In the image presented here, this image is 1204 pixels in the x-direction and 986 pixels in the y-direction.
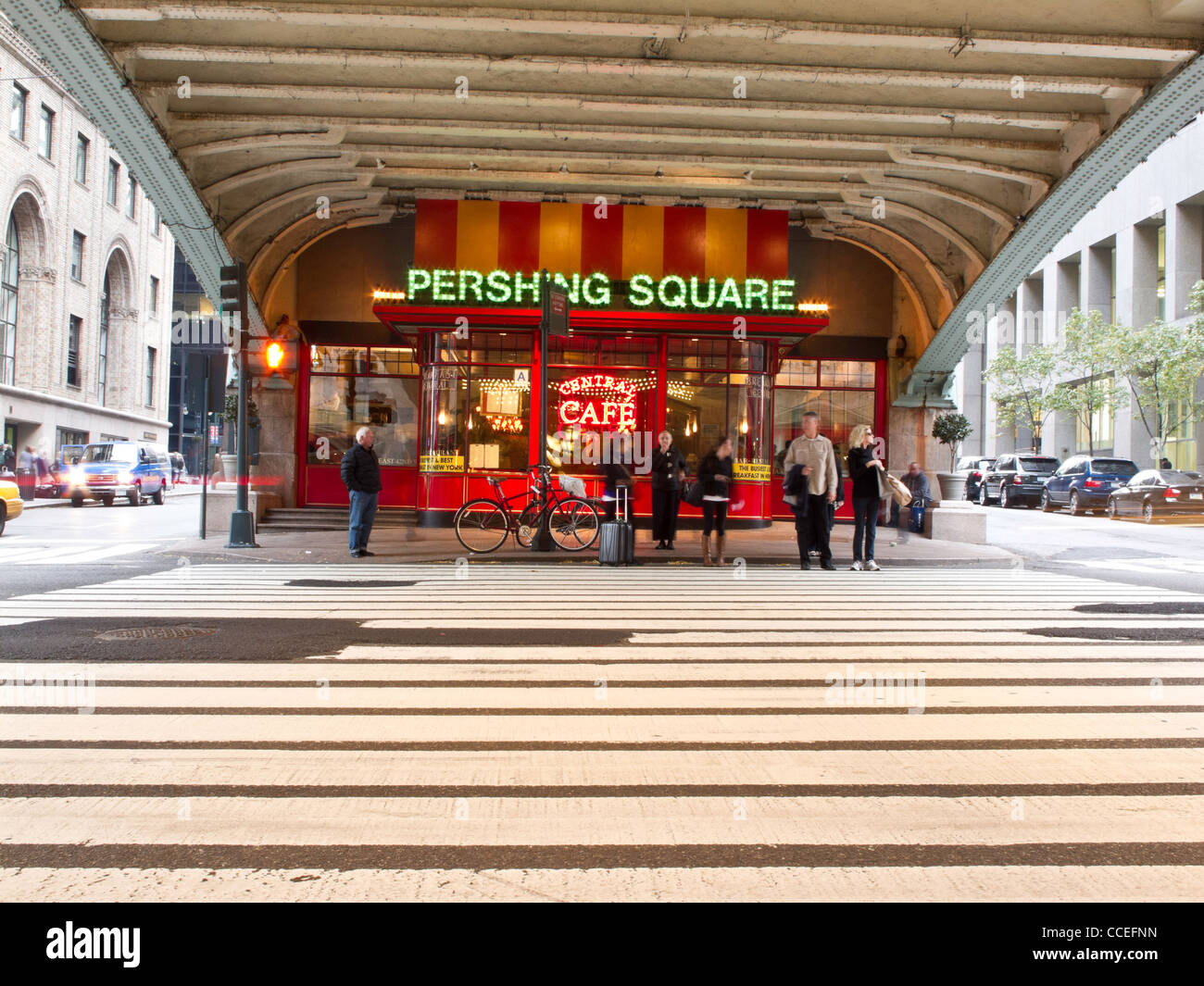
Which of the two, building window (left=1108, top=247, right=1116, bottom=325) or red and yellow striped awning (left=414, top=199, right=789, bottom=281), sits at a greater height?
building window (left=1108, top=247, right=1116, bottom=325)

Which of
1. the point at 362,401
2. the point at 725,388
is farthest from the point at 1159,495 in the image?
the point at 362,401

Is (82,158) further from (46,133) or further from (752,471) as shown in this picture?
(752,471)

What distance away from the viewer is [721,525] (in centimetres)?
1491

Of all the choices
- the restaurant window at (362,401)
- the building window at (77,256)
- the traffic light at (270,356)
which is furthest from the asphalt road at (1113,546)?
the building window at (77,256)

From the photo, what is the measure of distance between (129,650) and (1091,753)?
602 cm

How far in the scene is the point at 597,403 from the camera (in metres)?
21.0

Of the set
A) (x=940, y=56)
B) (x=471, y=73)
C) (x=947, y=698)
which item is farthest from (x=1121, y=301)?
(x=947, y=698)

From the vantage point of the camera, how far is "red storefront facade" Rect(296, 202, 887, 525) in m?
20.1

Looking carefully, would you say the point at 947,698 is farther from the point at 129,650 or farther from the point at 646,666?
the point at 129,650

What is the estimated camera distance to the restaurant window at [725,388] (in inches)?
824

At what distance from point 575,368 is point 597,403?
86cm

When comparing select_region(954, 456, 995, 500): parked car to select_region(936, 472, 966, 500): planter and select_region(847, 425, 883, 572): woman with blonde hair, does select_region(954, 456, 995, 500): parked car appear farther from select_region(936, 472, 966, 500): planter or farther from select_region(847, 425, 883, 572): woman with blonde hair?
select_region(847, 425, 883, 572): woman with blonde hair

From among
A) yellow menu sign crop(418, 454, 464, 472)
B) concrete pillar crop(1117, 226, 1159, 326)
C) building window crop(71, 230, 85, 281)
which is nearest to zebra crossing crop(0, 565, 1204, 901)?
yellow menu sign crop(418, 454, 464, 472)

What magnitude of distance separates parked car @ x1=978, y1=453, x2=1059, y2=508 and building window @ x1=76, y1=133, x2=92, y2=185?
44.9 m
